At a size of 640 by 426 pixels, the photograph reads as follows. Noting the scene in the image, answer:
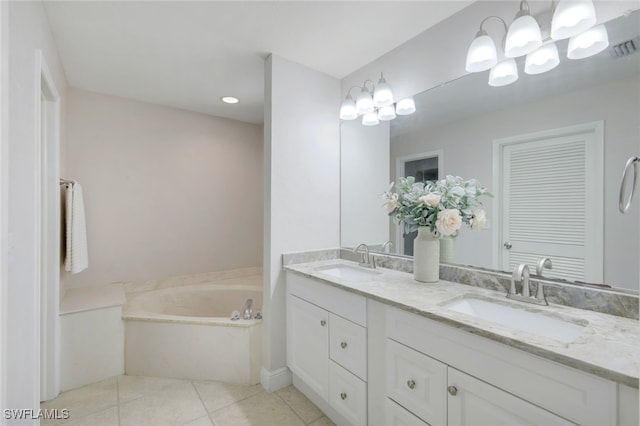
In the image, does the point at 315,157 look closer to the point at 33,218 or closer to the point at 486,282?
the point at 486,282

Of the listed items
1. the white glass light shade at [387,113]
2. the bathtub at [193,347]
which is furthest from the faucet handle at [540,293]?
the bathtub at [193,347]

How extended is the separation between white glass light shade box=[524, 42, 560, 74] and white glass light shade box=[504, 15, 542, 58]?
0.04 m

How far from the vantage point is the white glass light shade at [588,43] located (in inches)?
Result: 44.4

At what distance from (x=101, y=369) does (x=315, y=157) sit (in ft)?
7.24

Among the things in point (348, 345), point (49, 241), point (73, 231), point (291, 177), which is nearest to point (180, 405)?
point (348, 345)

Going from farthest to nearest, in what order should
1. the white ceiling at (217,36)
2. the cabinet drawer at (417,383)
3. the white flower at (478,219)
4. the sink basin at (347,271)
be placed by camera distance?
the sink basin at (347,271) → the white ceiling at (217,36) → the white flower at (478,219) → the cabinet drawer at (417,383)

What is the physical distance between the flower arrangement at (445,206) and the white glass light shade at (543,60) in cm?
55

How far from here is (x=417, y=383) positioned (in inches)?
44.7

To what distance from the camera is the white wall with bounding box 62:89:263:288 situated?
2568 millimetres

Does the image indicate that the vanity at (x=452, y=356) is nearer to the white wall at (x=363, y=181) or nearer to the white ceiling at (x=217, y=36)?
the white wall at (x=363, y=181)

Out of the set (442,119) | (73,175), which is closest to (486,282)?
(442,119)

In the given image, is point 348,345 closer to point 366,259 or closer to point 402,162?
point 366,259

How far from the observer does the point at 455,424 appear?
100 cm

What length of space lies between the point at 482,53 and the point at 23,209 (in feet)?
7.18
